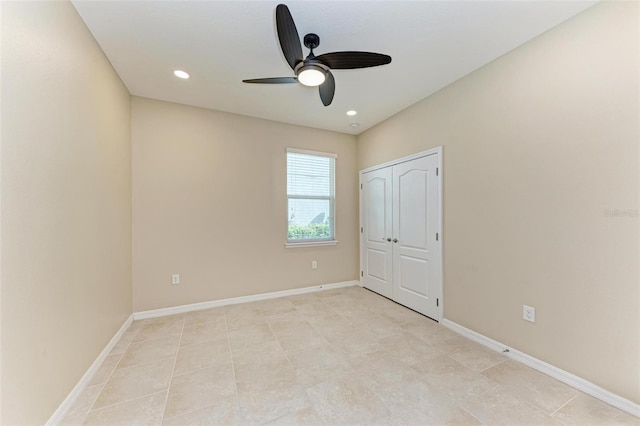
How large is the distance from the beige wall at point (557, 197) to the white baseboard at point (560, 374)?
4cm

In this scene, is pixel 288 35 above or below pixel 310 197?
above

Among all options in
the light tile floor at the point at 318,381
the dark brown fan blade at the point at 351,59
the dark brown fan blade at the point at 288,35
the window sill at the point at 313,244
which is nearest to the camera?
the dark brown fan blade at the point at 288,35

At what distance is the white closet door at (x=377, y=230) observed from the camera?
12.3 ft

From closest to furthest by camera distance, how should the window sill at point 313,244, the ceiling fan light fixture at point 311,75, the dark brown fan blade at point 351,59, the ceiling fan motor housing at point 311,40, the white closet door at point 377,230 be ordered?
1. the dark brown fan blade at point 351,59
2. the ceiling fan light fixture at point 311,75
3. the ceiling fan motor housing at point 311,40
4. the white closet door at point 377,230
5. the window sill at point 313,244

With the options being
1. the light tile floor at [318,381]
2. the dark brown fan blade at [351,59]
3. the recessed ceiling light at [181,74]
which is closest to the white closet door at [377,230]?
the light tile floor at [318,381]

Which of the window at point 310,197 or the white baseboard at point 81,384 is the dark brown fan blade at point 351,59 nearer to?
the window at point 310,197

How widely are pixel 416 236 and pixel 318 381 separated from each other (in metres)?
2.09

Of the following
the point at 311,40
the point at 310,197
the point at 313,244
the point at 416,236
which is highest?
the point at 311,40

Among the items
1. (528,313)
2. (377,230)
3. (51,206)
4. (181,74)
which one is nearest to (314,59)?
(181,74)

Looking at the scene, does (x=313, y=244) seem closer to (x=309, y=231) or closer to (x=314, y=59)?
(x=309, y=231)

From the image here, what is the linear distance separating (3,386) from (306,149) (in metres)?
3.62

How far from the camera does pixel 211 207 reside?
11.2 feet

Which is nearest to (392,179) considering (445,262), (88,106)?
(445,262)

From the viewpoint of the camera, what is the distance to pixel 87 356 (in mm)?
1915
